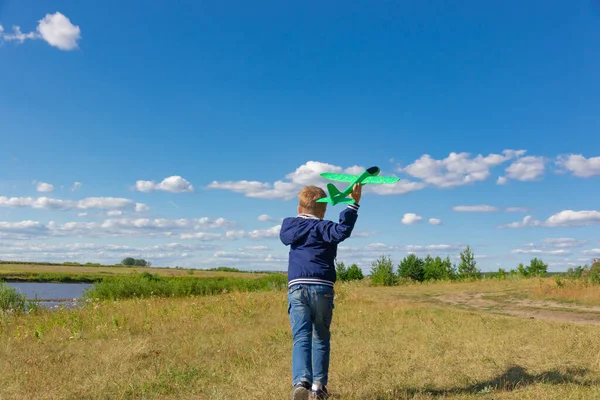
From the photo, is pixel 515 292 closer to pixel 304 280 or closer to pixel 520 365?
pixel 520 365

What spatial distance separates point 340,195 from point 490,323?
739 cm

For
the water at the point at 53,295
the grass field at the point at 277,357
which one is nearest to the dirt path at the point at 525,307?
the grass field at the point at 277,357

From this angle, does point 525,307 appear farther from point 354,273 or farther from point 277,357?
point 354,273

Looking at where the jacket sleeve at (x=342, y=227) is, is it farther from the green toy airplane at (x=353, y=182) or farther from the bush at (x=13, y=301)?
the bush at (x=13, y=301)

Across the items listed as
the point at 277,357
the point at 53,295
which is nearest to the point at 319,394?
the point at 277,357

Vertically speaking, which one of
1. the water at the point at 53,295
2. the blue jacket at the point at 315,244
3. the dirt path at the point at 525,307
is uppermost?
the blue jacket at the point at 315,244

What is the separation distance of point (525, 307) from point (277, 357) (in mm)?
10479

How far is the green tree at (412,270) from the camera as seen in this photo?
1378 inches

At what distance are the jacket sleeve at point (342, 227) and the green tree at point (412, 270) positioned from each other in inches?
1236

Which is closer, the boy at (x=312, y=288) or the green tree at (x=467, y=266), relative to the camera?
the boy at (x=312, y=288)

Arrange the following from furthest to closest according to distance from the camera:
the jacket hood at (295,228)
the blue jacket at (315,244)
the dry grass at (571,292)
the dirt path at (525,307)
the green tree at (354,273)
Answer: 1. the green tree at (354,273)
2. the dry grass at (571,292)
3. the dirt path at (525,307)
4. the jacket hood at (295,228)
5. the blue jacket at (315,244)

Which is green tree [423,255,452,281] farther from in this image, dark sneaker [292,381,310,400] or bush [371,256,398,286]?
dark sneaker [292,381,310,400]

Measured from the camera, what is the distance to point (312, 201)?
16.9 feet

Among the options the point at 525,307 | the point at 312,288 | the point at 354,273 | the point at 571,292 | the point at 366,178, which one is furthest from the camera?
the point at 354,273
